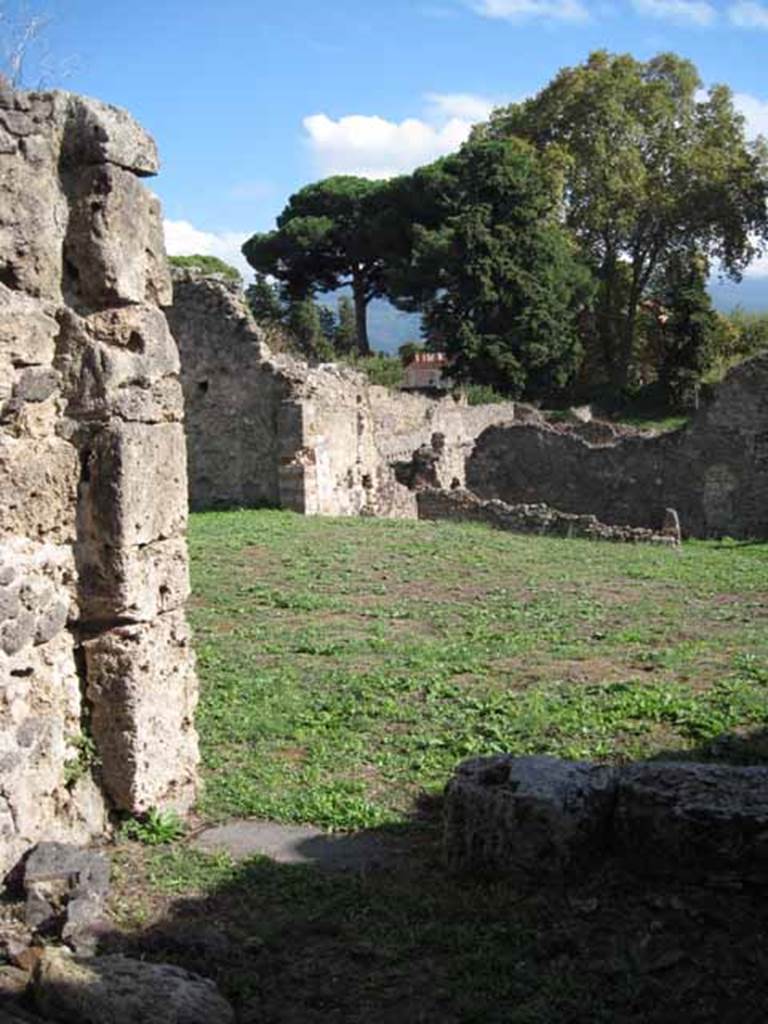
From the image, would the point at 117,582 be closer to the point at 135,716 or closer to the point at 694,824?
the point at 135,716

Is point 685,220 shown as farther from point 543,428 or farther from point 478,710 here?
point 478,710

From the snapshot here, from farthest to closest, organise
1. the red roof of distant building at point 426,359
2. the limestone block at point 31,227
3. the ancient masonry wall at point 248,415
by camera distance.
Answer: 1. the red roof of distant building at point 426,359
2. the ancient masonry wall at point 248,415
3. the limestone block at point 31,227

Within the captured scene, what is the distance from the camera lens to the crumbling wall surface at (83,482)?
184 inches

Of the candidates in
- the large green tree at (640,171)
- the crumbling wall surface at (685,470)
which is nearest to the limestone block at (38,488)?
the crumbling wall surface at (685,470)

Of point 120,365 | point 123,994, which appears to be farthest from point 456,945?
point 120,365

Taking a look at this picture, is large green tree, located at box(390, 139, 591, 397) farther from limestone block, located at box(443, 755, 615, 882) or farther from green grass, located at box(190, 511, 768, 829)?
limestone block, located at box(443, 755, 615, 882)

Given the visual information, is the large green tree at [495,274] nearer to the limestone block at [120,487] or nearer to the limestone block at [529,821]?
the limestone block at [120,487]

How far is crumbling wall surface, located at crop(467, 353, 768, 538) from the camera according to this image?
2206 cm

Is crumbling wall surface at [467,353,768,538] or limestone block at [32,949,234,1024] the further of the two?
crumbling wall surface at [467,353,768,538]

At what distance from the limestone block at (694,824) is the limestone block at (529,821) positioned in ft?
0.41

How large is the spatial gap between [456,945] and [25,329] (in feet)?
9.89

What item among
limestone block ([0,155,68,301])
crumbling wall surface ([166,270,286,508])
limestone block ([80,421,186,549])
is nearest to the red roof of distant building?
crumbling wall surface ([166,270,286,508])

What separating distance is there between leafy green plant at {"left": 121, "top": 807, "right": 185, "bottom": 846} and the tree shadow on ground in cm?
23

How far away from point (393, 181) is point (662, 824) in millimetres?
43545
